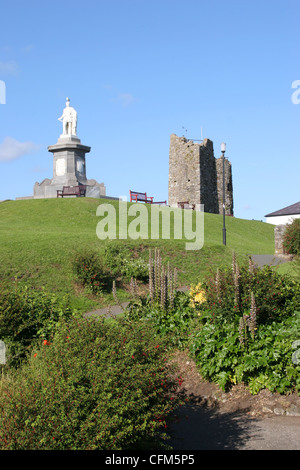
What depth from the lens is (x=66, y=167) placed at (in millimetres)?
38844

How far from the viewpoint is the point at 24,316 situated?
970 cm

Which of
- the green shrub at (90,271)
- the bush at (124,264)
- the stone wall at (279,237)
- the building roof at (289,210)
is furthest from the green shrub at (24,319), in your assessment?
the building roof at (289,210)

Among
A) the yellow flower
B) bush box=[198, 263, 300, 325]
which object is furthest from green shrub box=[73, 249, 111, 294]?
bush box=[198, 263, 300, 325]

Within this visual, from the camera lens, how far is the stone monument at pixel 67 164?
38781mm

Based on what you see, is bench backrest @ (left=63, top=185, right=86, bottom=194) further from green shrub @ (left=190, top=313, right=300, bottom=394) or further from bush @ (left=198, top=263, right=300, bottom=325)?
green shrub @ (left=190, top=313, right=300, bottom=394)

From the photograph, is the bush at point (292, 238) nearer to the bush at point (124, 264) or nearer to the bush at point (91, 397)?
the bush at point (124, 264)

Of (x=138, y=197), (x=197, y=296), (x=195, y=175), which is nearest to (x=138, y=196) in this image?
(x=138, y=197)

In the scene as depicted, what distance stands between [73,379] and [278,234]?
68.3 feet

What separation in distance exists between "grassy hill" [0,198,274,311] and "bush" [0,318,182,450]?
24.8ft

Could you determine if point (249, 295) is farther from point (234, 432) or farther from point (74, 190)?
point (74, 190)

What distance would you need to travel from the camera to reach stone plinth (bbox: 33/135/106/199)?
38.8 m

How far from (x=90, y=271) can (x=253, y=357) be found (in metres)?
9.78

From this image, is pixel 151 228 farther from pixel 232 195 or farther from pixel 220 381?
pixel 232 195

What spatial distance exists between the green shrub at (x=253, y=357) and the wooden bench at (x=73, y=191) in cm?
2941
